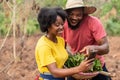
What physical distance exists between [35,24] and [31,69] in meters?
3.70

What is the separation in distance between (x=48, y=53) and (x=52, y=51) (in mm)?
80

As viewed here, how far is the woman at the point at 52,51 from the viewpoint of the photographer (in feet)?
10.8

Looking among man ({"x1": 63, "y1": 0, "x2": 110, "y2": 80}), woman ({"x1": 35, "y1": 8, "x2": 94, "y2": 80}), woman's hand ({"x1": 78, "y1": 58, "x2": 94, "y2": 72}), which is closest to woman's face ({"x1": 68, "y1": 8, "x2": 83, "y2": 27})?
man ({"x1": 63, "y1": 0, "x2": 110, "y2": 80})

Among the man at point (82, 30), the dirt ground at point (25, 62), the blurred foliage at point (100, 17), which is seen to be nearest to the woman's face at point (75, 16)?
the man at point (82, 30)

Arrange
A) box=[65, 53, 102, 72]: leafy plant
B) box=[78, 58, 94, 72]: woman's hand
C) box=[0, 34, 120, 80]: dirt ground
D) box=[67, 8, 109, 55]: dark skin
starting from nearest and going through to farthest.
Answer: box=[78, 58, 94, 72]: woman's hand, box=[65, 53, 102, 72]: leafy plant, box=[67, 8, 109, 55]: dark skin, box=[0, 34, 120, 80]: dirt ground

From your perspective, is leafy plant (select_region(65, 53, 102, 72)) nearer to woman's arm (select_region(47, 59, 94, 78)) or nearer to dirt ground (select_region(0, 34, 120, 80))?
woman's arm (select_region(47, 59, 94, 78))

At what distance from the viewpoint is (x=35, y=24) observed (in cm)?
1136

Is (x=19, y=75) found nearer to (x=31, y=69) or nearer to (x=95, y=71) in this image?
(x=31, y=69)

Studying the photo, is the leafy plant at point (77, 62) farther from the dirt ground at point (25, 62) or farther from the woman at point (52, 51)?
the dirt ground at point (25, 62)

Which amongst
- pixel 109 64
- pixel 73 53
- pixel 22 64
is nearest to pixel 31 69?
pixel 22 64

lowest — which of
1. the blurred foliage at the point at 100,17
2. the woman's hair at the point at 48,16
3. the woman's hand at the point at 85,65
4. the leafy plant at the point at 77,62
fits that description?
the blurred foliage at the point at 100,17

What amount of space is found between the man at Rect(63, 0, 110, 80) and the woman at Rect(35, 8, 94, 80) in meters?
0.36

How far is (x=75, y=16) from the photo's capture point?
147 inches

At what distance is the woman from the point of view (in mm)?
3307
